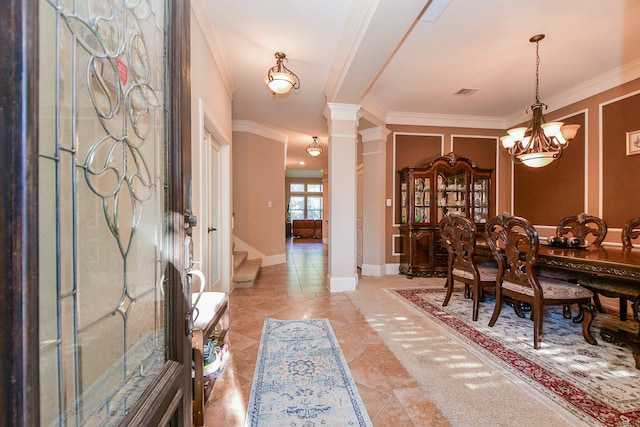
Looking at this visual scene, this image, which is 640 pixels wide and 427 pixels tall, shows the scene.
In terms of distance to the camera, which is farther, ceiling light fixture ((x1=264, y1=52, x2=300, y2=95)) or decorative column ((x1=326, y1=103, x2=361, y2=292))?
decorative column ((x1=326, y1=103, x2=361, y2=292))

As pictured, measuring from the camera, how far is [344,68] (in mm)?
2979

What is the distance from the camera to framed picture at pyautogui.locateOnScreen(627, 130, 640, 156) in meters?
3.35

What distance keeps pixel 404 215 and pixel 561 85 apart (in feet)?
9.01

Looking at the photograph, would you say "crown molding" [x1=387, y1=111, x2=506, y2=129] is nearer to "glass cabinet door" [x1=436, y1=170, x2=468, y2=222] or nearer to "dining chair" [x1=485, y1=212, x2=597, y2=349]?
"glass cabinet door" [x1=436, y1=170, x2=468, y2=222]

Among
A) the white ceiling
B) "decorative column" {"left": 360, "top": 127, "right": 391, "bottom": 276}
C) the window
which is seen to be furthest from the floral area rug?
the window

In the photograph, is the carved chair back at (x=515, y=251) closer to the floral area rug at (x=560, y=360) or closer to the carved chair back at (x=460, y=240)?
the carved chair back at (x=460, y=240)

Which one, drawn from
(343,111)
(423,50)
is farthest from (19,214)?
(343,111)

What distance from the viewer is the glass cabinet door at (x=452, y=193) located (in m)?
4.89

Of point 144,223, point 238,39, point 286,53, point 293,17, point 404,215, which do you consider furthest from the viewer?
point 404,215

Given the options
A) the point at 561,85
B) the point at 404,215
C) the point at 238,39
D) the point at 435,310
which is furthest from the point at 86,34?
the point at 561,85

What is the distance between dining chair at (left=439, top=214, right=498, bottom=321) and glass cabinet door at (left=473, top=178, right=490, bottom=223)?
1974 mm

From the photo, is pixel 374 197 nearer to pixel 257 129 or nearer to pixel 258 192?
pixel 258 192

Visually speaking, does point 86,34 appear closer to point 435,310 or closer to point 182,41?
point 182,41

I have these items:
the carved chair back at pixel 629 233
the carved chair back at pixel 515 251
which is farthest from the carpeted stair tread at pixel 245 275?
the carved chair back at pixel 629 233
